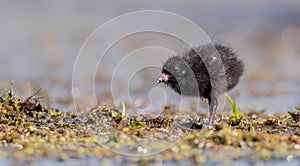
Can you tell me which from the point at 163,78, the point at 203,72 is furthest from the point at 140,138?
the point at 203,72

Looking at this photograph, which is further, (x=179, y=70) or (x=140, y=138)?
(x=179, y=70)

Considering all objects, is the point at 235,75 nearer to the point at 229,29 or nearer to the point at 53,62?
the point at 53,62

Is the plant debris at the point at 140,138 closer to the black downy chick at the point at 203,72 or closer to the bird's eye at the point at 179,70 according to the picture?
the black downy chick at the point at 203,72

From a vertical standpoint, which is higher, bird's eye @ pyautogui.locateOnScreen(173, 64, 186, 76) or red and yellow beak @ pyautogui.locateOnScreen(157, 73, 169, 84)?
bird's eye @ pyautogui.locateOnScreen(173, 64, 186, 76)

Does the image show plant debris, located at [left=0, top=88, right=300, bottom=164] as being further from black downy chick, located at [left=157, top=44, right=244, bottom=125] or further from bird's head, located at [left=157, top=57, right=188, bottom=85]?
bird's head, located at [left=157, top=57, right=188, bottom=85]

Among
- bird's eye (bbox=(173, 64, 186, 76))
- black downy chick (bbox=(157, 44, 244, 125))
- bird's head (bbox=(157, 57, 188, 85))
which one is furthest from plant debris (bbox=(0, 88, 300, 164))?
bird's eye (bbox=(173, 64, 186, 76))

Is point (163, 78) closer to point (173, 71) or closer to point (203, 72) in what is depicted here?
point (173, 71)

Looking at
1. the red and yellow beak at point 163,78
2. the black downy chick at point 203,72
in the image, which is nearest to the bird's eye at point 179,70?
the black downy chick at point 203,72

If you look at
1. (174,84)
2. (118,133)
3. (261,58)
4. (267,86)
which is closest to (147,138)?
(118,133)

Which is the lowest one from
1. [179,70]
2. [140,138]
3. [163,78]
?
[140,138]
